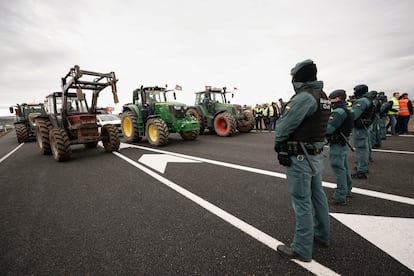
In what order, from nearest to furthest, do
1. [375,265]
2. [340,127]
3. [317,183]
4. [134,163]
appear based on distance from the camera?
[375,265]
[317,183]
[340,127]
[134,163]

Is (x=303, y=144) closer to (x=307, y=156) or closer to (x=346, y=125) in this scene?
(x=307, y=156)

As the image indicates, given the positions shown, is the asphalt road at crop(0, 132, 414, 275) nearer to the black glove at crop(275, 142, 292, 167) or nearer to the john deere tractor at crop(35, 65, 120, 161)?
the black glove at crop(275, 142, 292, 167)

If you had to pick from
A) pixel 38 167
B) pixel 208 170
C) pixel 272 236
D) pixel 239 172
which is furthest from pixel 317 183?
pixel 38 167

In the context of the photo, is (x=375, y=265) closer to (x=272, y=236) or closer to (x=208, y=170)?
→ (x=272, y=236)

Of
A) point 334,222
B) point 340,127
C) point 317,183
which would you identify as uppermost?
point 340,127

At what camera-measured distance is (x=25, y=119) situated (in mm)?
14523

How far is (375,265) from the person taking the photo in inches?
75.5

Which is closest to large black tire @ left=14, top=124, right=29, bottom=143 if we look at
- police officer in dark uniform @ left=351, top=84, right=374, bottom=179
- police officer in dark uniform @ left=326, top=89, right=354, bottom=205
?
police officer in dark uniform @ left=326, top=89, right=354, bottom=205

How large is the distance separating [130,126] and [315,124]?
10.1 m

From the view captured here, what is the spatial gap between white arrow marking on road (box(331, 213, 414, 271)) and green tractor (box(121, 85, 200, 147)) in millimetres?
7419

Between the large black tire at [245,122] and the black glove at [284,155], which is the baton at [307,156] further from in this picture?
the large black tire at [245,122]

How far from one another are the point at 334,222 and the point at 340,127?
1498mm

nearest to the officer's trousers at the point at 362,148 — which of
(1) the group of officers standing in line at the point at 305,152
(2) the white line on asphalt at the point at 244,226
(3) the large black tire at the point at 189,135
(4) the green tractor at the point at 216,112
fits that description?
(1) the group of officers standing in line at the point at 305,152

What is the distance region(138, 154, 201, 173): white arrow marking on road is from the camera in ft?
18.9
